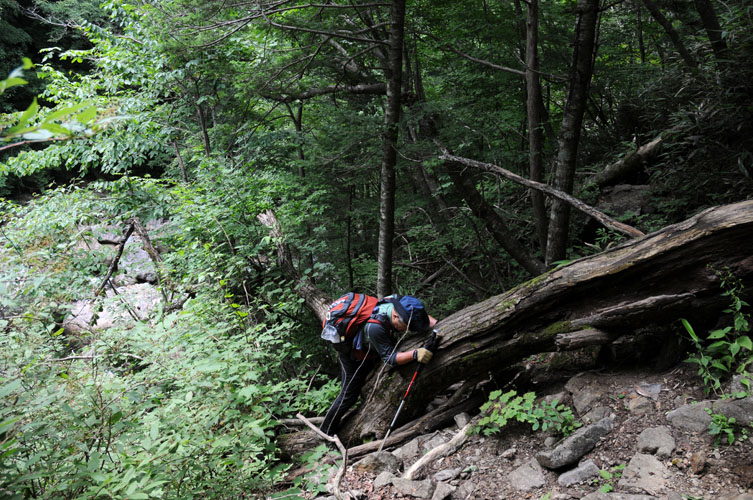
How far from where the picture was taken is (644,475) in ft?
9.55

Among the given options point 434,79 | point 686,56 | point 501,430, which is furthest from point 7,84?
point 434,79

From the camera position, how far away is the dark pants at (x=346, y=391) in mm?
4922

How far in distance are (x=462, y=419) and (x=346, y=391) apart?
141 cm

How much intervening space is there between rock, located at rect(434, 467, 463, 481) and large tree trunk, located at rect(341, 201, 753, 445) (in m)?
0.93

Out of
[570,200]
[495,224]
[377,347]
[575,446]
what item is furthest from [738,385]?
[495,224]

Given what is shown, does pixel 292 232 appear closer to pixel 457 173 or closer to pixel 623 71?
pixel 457 173

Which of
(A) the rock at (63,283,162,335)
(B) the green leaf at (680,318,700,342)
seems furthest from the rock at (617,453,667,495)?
(A) the rock at (63,283,162,335)

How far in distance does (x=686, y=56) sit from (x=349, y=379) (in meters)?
6.83

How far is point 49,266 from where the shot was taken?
636 cm

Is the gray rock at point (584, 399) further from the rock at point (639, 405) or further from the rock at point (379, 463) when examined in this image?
the rock at point (379, 463)

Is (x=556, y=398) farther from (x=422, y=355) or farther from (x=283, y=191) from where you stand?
(x=283, y=191)

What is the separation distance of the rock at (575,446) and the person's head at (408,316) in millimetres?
1660

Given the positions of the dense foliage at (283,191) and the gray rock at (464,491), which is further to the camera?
the gray rock at (464,491)

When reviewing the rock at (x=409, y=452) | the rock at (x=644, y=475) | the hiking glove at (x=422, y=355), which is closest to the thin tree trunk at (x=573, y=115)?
the hiking glove at (x=422, y=355)
